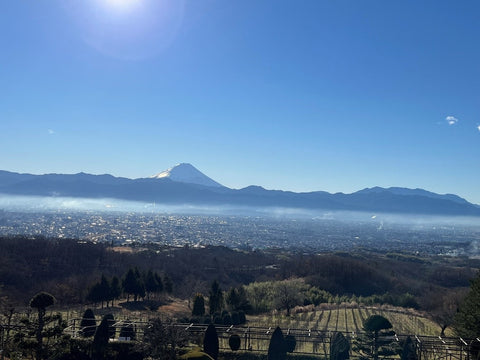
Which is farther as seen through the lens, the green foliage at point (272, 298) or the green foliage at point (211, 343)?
the green foliage at point (272, 298)

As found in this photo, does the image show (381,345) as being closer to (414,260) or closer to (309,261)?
(309,261)

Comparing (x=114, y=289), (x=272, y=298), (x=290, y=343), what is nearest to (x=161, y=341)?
Result: (x=290, y=343)

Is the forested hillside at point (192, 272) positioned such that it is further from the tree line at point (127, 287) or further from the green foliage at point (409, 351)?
the green foliage at point (409, 351)

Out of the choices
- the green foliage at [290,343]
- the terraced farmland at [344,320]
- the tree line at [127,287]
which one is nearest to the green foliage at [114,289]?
the tree line at [127,287]

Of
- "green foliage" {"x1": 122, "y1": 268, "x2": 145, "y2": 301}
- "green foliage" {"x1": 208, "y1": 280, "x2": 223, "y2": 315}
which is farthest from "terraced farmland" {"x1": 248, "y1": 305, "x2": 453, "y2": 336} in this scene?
"green foliage" {"x1": 122, "y1": 268, "x2": 145, "y2": 301}

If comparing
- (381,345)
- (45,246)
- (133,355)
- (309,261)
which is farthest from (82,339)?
(309,261)
